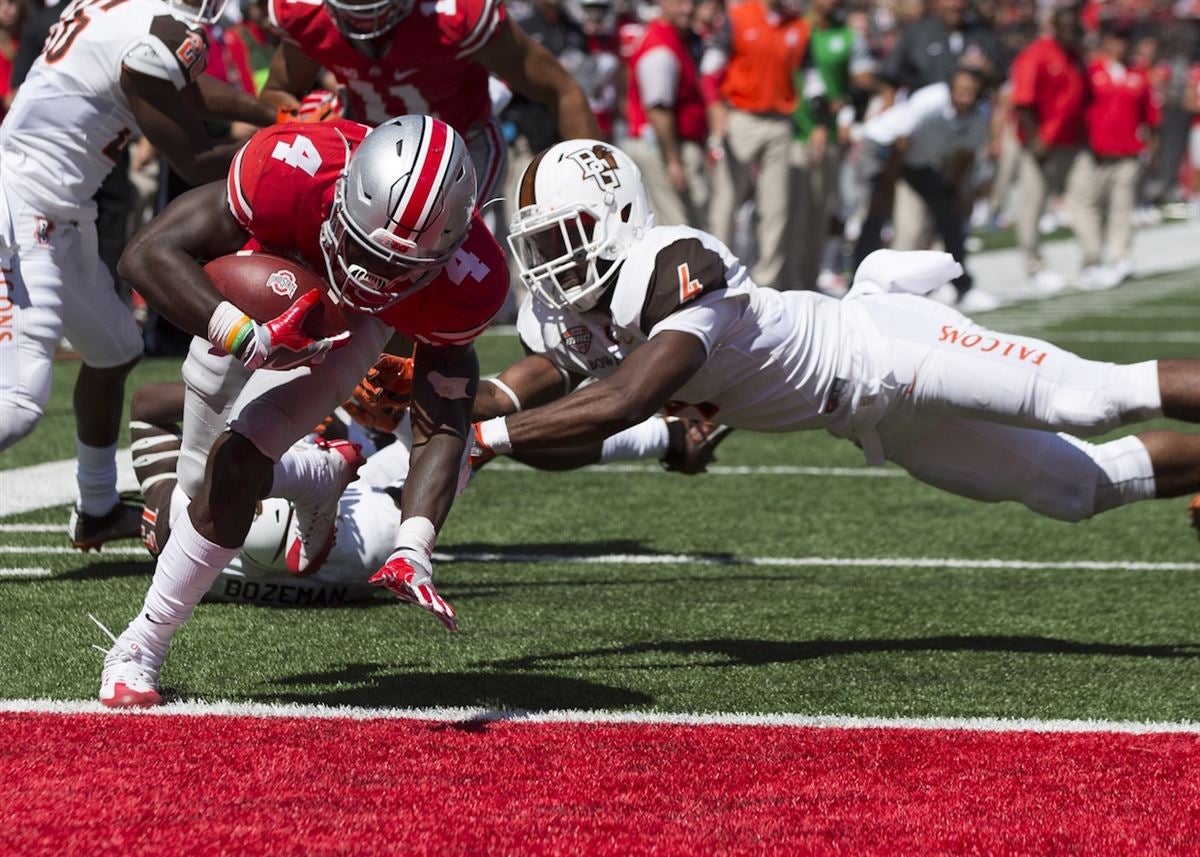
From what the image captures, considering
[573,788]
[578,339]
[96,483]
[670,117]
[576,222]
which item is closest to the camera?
[573,788]

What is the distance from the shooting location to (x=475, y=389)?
4160 mm

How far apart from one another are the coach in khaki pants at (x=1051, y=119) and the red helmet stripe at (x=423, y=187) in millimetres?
12526

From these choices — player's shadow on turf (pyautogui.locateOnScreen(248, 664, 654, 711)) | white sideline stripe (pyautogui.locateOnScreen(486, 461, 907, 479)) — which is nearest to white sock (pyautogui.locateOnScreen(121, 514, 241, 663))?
player's shadow on turf (pyautogui.locateOnScreen(248, 664, 654, 711))

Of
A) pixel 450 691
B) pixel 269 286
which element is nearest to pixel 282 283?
pixel 269 286

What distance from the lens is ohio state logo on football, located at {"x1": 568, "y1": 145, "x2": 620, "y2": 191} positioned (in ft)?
14.6

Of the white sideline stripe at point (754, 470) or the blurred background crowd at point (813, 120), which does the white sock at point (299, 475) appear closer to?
the white sideline stripe at point (754, 470)

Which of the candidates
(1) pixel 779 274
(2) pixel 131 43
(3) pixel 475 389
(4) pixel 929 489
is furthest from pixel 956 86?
(3) pixel 475 389

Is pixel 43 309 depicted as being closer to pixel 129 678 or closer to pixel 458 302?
pixel 129 678

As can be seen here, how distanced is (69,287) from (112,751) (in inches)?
82.7

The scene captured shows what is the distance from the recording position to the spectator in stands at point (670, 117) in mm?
12781

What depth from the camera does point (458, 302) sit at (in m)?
4.02

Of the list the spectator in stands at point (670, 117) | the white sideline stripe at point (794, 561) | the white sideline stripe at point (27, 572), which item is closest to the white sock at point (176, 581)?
the white sideline stripe at point (27, 572)

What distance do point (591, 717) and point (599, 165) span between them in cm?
131

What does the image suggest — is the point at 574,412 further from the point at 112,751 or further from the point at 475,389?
the point at 112,751
